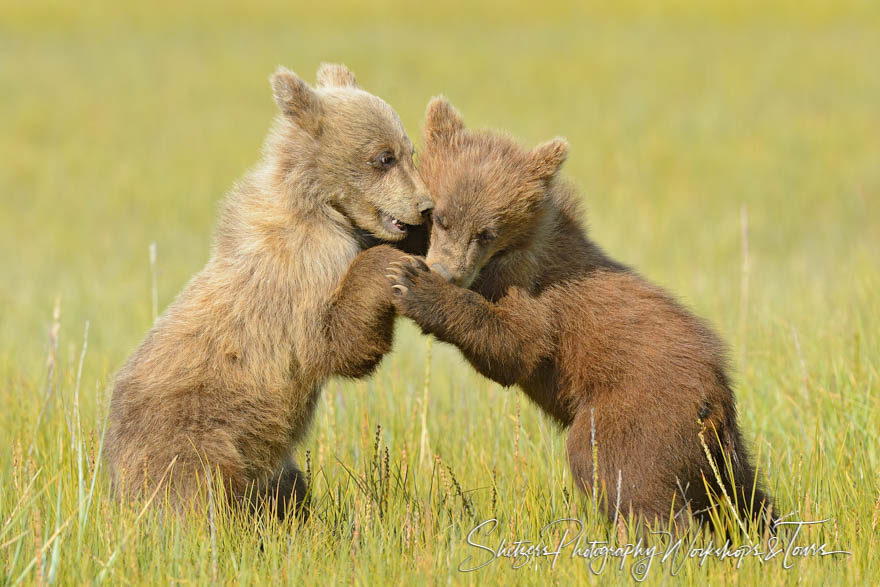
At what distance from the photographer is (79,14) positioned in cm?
3681

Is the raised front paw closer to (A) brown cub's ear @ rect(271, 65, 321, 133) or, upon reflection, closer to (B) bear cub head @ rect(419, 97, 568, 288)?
(B) bear cub head @ rect(419, 97, 568, 288)

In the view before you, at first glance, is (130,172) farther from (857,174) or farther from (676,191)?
(857,174)

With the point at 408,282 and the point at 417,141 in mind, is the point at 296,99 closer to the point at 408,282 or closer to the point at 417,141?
the point at 417,141

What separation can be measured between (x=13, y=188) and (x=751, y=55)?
1644 cm

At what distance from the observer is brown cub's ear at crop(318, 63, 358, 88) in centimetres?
574

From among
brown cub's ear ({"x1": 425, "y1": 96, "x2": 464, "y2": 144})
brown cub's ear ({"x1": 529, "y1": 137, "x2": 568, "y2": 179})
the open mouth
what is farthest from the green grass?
brown cub's ear ({"x1": 425, "y1": 96, "x2": 464, "y2": 144})

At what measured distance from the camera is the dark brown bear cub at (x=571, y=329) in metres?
4.52

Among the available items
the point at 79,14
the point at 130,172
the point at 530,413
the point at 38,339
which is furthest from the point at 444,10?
the point at 530,413

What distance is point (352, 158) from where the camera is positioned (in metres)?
5.08

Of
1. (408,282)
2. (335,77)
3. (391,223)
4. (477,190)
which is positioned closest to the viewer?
(408,282)

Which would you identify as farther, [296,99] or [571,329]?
[296,99]

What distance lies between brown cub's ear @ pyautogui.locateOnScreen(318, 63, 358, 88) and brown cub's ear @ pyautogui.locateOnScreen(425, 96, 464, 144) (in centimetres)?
68

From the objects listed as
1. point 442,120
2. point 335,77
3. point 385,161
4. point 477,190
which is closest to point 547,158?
point 477,190

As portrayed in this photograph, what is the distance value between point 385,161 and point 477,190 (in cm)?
51
